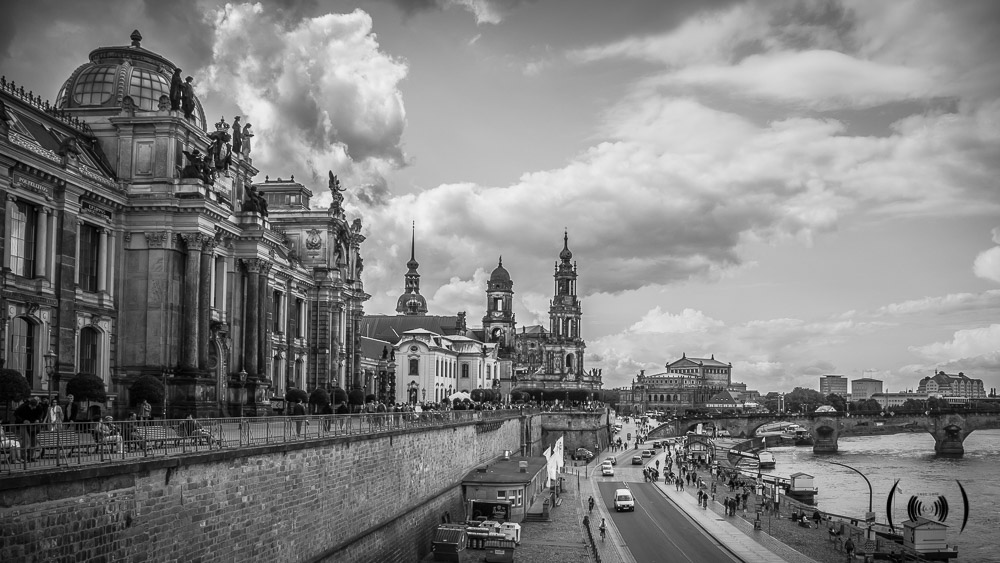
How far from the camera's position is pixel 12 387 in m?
25.5

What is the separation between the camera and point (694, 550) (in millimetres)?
48906

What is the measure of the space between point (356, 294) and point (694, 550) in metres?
35.5

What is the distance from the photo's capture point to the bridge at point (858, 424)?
14850 centimetres

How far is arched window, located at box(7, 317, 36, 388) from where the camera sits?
33.1 metres

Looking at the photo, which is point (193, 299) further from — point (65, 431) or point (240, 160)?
point (65, 431)

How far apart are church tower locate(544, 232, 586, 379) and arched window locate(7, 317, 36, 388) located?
15424 cm

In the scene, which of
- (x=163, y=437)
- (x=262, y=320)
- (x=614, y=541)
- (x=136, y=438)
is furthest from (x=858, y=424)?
(x=136, y=438)

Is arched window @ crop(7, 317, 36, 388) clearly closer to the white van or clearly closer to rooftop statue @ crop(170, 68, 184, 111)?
rooftop statue @ crop(170, 68, 184, 111)

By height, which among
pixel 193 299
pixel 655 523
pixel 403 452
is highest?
pixel 193 299

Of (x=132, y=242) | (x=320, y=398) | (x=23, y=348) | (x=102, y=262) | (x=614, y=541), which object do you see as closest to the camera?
(x=23, y=348)

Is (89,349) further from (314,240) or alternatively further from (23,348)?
(314,240)

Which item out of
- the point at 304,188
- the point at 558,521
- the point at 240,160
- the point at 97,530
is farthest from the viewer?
the point at 304,188

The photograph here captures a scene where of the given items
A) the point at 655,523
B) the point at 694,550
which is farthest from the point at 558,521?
the point at 694,550

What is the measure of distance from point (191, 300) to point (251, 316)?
320 inches
